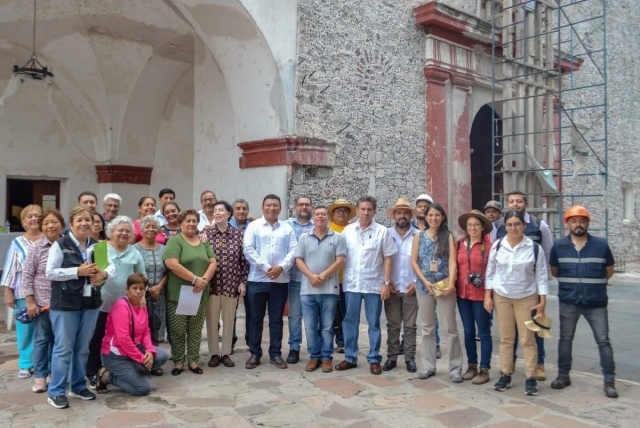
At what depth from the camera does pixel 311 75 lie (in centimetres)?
856

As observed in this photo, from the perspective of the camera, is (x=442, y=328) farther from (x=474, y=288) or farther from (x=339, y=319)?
(x=339, y=319)

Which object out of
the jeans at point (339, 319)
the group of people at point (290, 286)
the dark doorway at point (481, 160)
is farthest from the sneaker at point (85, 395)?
the dark doorway at point (481, 160)

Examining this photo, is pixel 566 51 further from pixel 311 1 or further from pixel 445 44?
pixel 311 1

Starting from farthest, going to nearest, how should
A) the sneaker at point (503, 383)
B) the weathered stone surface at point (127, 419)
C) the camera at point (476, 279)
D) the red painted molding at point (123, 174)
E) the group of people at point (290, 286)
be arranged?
the red painted molding at point (123, 174) → the camera at point (476, 279) → the sneaker at point (503, 383) → the group of people at point (290, 286) → the weathered stone surface at point (127, 419)

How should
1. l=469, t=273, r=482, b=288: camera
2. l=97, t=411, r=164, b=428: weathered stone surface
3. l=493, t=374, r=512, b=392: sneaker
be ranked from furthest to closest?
1. l=469, t=273, r=482, b=288: camera
2. l=493, t=374, r=512, b=392: sneaker
3. l=97, t=411, r=164, b=428: weathered stone surface

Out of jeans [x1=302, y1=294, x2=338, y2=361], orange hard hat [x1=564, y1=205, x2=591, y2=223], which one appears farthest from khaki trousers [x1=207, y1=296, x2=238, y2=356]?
orange hard hat [x1=564, y1=205, x2=591, y2=223]

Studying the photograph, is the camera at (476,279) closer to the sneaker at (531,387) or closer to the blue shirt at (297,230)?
the sneaker at (531,387)

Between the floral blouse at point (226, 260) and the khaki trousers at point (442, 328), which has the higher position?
the floral blouse at point (226, 260)

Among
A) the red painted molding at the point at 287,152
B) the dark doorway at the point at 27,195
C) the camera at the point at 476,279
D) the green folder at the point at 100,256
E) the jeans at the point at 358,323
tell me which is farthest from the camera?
the dark doorway at the point at 27,195

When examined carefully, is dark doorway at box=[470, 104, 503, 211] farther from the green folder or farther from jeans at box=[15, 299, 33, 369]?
jeans at box=[15, 299, 33, 369]

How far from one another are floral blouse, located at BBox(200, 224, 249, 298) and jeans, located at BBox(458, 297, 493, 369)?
A: 2.14m

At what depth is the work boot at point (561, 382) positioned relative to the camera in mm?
4938

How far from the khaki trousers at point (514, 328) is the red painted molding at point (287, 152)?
4120mm

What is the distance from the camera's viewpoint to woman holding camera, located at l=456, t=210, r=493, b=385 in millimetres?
5052
